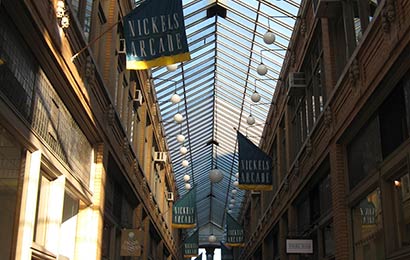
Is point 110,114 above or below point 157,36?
below

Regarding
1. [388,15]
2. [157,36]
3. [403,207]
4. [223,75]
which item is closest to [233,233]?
[223,75]

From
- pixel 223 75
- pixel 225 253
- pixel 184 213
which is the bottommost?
pixel 225 253

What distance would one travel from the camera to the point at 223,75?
2417 cm

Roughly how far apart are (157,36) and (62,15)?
73.2 inches

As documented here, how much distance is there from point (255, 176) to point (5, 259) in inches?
482

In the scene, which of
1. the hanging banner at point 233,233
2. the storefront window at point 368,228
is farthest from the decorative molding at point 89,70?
the hanging banner at point 233,233

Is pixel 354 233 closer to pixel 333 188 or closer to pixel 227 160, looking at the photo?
pixel 333 188

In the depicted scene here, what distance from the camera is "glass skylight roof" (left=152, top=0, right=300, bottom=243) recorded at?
A: 60.6 ft

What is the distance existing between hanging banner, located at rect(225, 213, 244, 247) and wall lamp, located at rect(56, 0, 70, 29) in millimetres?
25273

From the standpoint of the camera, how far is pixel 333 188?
464 inches

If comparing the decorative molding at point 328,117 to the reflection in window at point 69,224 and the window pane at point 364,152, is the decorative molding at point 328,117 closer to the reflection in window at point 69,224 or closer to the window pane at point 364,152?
the window pane at point 364,152

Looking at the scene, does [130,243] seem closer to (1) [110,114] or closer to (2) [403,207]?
(1) [110,114]

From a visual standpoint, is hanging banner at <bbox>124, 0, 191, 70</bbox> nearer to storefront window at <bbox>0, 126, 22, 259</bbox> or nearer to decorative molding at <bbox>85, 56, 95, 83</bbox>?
decorative molding at <bbox>85, 56, 95, 83</bbox>

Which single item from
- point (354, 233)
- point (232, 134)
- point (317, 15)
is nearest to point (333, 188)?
point (354, 233)
